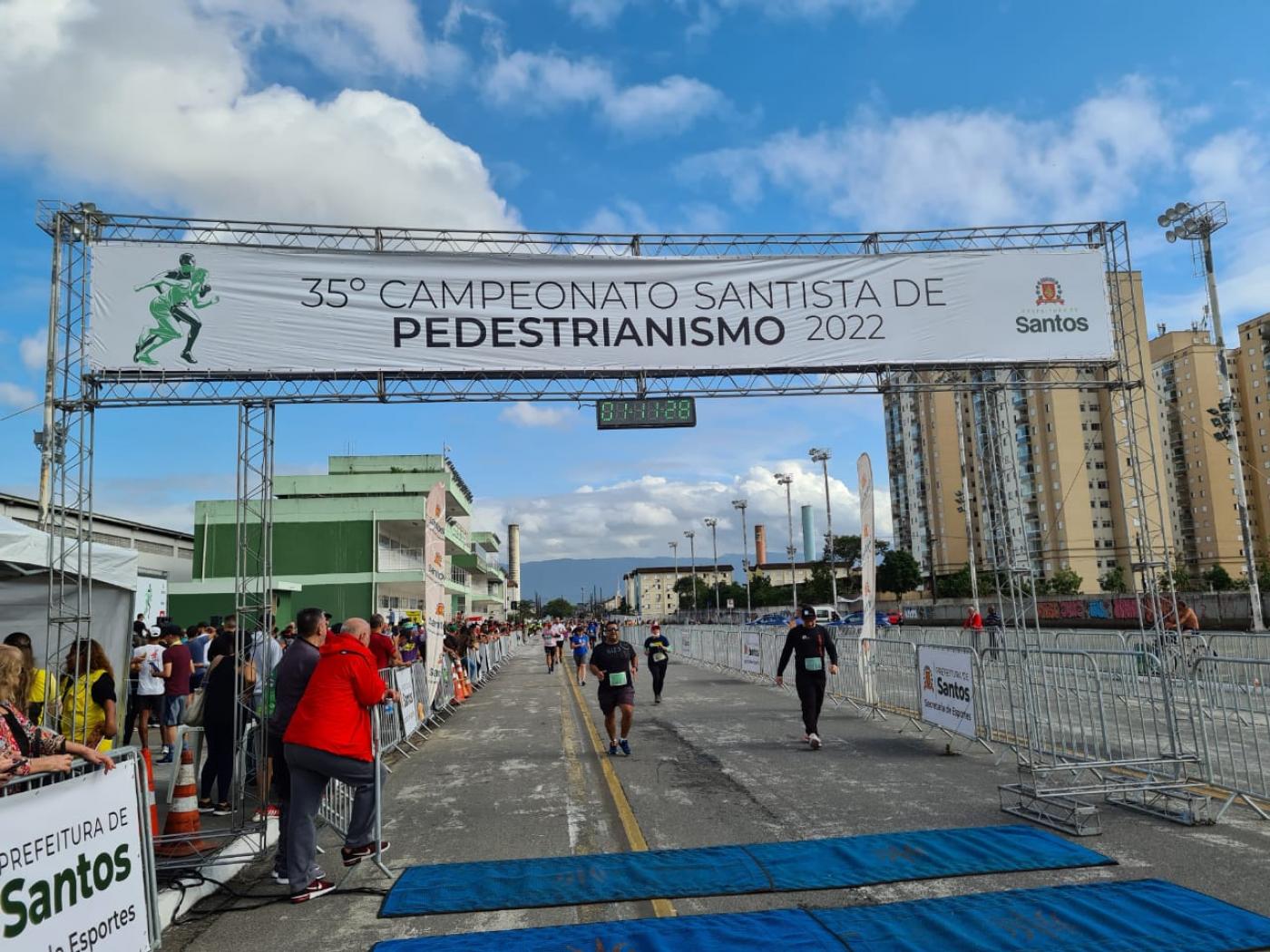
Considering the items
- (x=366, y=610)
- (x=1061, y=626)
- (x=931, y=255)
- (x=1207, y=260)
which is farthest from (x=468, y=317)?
(x=1061, y=626)

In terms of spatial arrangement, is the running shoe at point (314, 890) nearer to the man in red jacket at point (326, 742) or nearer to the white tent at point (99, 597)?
the man in red jacket at point (326, 742)

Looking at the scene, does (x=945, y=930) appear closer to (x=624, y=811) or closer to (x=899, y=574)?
(x=624, y=811)

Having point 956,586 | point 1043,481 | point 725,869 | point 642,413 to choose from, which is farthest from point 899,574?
point 725,869

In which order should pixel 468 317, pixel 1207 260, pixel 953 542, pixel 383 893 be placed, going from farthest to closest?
pixel 953 542, pixel 1207 260, pixel 468 317, pixel 383 893

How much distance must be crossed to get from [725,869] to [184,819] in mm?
4065

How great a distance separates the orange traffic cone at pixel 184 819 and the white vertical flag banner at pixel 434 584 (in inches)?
252

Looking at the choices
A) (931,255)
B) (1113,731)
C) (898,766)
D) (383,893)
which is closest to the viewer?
(383,893)

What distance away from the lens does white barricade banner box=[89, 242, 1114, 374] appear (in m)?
11.4

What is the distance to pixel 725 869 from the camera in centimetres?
573

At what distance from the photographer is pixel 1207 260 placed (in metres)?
25.4

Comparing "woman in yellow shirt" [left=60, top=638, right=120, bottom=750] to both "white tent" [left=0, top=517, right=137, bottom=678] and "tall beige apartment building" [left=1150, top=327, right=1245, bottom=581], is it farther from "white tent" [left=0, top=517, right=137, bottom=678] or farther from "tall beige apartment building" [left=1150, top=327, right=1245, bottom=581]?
"tall beige apartment building" [left=1150, top=327, right=1245, bottom=581]

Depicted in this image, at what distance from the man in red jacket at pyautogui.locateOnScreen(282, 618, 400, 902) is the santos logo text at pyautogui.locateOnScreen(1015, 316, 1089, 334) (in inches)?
430

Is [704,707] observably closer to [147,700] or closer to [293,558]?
[147,700]

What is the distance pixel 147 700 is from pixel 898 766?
1058cm
